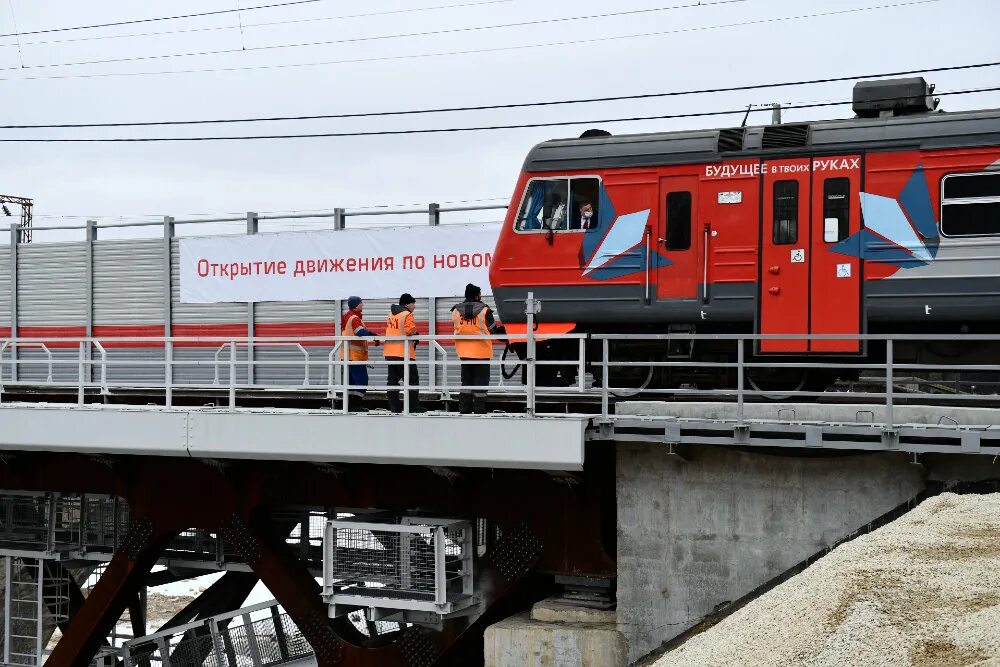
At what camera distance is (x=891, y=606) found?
9117mm

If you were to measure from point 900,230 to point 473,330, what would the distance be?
17.0 feet

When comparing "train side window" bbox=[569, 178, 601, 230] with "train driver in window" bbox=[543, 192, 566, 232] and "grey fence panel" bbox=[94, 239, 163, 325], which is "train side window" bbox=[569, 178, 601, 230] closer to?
"train driver in window" bbox=[543, 192, 566, 232]

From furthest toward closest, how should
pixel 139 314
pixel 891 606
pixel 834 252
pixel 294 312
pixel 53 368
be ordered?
pixel 53 368, pixel 139 314, pixel 294 312, pixel 834 252, pixel 891 606

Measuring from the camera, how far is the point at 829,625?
9.13 metres

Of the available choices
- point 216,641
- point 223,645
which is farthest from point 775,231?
point 223,645

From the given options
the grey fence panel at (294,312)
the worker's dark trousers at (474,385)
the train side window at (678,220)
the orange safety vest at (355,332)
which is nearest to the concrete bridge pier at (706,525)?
the worker's dark trousers at (474,385)

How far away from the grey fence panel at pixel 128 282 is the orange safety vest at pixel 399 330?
11.9m

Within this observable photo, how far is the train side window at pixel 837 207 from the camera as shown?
47.3 feet

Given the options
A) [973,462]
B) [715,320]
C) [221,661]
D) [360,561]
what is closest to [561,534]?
[360,561]

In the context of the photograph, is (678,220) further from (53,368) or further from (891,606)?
(53,368)

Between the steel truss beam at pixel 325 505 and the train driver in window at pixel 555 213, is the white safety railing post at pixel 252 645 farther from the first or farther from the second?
the train driver in window at pixel 555 213

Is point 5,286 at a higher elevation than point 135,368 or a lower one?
higher

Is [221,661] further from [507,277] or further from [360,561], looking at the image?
[507,277]

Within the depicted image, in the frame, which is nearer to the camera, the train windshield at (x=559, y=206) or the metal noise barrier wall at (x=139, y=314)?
the train windshield at (x=559, y=206)
